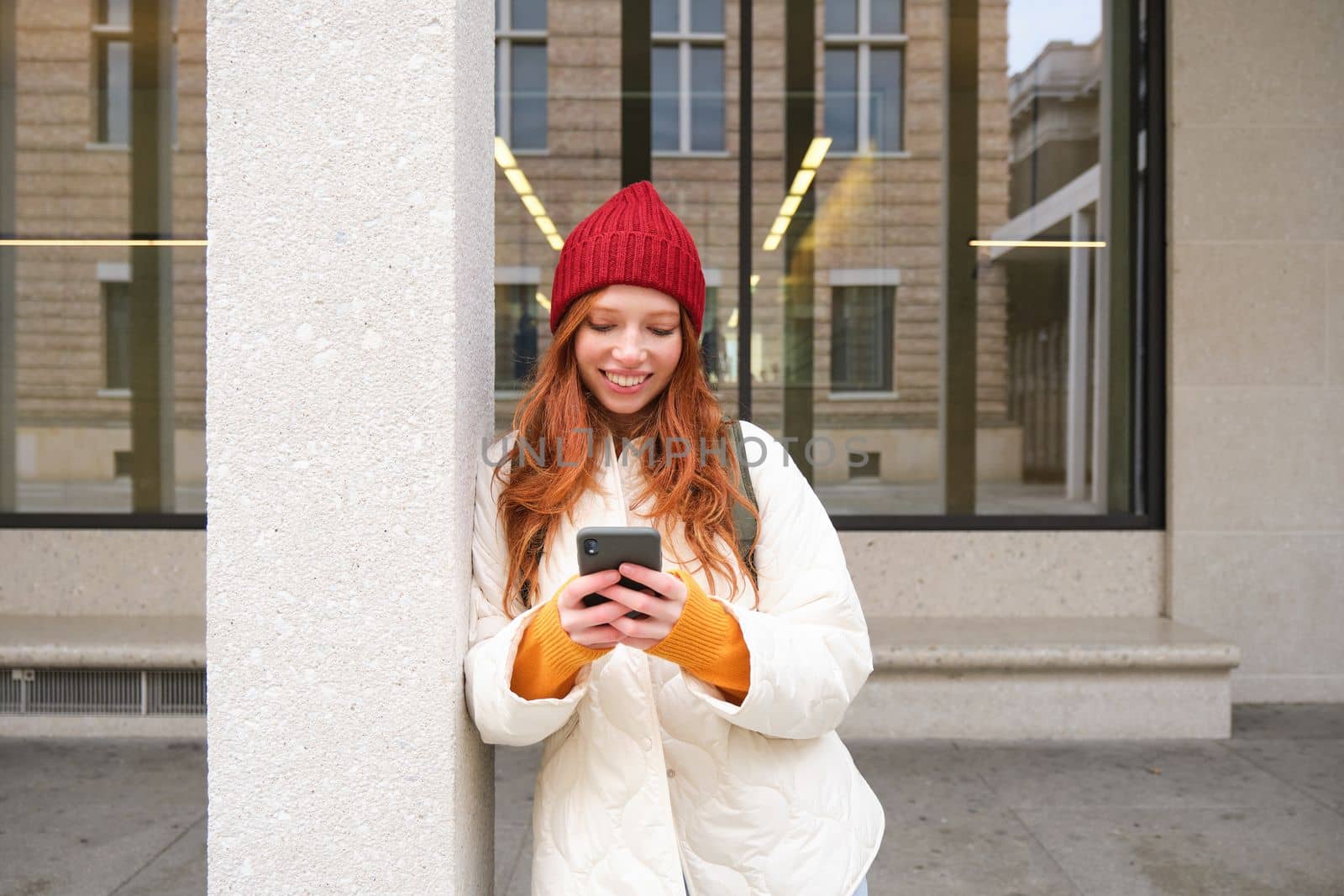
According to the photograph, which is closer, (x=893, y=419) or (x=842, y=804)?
(x=842, y=804)

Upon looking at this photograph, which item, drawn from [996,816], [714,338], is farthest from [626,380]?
[714,338]

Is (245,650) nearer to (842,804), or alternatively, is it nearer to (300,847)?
(300,847)

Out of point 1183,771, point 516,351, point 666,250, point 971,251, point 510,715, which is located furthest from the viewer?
point 516,351

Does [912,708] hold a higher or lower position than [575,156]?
lower

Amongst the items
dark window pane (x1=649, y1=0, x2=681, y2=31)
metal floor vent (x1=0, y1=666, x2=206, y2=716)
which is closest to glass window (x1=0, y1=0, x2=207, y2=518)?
metal floor vent (x1=0, y1=666, x2=206, y2=716)

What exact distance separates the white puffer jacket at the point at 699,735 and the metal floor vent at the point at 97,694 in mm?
3721

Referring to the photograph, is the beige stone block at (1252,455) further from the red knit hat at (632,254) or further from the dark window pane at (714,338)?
the red knit hat at (632,254)

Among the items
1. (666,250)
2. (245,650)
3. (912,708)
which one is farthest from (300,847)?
(912,708)

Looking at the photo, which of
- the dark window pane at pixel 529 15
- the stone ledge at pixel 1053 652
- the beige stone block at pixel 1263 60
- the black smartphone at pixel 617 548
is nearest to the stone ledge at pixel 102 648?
the stone ledge at pixel 1053 652

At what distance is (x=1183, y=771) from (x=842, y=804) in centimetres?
335

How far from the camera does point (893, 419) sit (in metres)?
5.75

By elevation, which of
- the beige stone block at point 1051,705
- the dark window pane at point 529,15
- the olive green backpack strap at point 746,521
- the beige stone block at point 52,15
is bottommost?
the beige stone block at point 1051,705

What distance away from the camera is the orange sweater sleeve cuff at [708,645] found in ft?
4.40

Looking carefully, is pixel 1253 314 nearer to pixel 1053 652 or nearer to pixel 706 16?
pixel 1053 652
